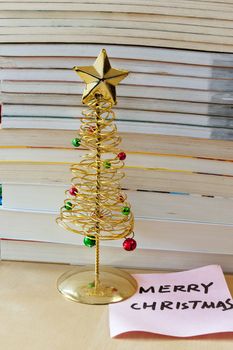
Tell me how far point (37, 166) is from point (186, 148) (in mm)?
247

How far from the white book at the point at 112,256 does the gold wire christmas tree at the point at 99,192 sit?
0.05 meters

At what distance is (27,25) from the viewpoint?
2.48 feet

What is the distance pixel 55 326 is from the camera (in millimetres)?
643

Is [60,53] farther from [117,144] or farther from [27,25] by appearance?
[117,144]

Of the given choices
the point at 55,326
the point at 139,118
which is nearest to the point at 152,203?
the point at 139,118

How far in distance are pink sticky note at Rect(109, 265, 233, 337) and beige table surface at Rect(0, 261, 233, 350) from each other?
0.01 metres

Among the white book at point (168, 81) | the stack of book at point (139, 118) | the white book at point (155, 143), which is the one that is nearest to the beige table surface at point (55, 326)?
the stack of book at point (139, 118)

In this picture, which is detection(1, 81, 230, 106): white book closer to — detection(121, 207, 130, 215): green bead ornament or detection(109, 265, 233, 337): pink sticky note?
detection(121, 207, 130, 215): green bead ornament

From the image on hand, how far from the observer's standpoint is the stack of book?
0.75m

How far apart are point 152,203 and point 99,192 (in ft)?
0.40

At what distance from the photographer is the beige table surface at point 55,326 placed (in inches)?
23.9

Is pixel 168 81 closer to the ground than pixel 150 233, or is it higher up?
higher up

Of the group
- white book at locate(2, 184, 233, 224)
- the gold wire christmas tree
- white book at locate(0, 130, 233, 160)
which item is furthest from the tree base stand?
white book at locate(0, 130, 233, 160)

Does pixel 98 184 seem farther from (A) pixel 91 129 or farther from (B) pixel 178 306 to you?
(B) pixel 178 306
